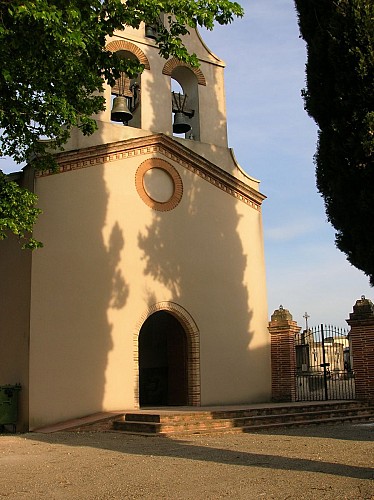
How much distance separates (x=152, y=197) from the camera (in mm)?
14906

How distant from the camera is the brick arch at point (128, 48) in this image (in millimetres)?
14938

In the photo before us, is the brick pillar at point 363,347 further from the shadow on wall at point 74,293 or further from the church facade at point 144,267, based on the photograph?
Answer: the shadow on wall at point 74,293

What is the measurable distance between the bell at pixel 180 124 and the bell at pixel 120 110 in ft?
5.24

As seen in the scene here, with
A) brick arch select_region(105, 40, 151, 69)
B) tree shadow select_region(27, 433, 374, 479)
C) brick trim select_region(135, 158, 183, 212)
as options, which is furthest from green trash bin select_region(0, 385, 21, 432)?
brick arch select_region(105, 40, 151, 69)

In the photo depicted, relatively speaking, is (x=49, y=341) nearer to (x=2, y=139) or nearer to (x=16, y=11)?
(x=2, y=139)

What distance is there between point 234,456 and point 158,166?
8.84 meters

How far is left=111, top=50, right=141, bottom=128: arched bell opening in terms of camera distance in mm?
14719

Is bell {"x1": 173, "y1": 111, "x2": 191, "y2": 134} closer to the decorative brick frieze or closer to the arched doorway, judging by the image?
the decorative brick frieze

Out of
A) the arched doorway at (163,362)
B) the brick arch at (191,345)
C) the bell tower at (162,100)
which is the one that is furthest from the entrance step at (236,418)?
the bell tower at (162,100)

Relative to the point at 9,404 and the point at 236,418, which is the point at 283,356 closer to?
the point at 236,418

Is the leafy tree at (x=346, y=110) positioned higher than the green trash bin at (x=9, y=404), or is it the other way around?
the leafy tree at (x=346, y=110)

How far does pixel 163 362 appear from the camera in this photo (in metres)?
16.7

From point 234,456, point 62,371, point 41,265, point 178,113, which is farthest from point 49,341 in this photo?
point 178,113

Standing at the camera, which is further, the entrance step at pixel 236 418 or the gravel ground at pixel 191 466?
the entrance step at pixel 236 418
